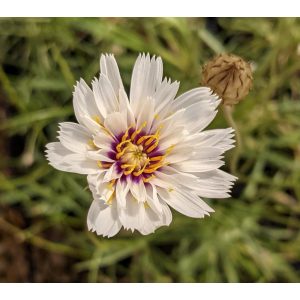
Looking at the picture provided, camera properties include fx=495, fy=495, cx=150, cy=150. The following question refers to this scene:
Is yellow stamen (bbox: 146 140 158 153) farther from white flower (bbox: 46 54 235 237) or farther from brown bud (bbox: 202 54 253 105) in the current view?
brown bud (bbox: 202 54 253 105)

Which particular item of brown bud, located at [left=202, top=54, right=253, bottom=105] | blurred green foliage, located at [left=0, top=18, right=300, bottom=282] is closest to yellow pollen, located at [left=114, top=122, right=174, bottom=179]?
brown bud, located at [left=202, top=54, right=253, bottom=105]

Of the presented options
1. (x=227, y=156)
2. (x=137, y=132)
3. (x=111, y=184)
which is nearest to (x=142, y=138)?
(x=137, y=132)

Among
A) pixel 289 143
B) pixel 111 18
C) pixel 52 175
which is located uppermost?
pixel 111 18

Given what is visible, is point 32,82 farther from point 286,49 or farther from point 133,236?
point 286,49

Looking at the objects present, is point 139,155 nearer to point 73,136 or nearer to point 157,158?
point 157,158

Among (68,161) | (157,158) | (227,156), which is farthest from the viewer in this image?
(227,156)

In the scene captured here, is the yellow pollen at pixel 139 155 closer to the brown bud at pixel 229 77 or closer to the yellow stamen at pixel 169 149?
the yellow stamen at pixel 169 149
